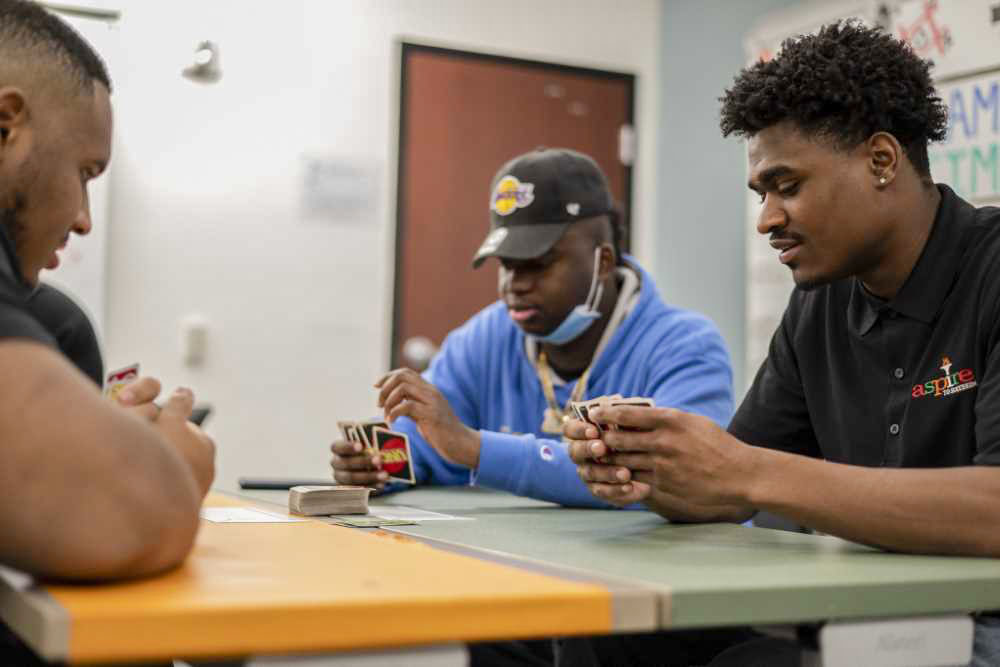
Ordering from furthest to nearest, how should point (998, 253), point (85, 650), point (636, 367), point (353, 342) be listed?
point (353, 342) < point (636, 367) < point (998, 253) < point (85, 650)

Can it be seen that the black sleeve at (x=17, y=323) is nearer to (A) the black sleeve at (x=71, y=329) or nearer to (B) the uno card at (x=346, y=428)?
(A) the black sleeve at (x=71, y=329)

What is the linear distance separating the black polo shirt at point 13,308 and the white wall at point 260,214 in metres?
3.08

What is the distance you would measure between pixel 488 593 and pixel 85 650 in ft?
1.08

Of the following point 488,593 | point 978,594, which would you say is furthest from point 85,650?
point 978,594

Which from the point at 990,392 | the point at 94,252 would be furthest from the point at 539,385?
the point at 94,252

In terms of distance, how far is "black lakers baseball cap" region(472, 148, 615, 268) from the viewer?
2475mm

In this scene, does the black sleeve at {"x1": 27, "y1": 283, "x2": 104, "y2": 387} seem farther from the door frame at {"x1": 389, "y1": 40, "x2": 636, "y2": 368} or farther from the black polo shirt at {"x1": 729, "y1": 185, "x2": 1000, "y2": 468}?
the door frame at {"x1": 389, "y1": 40, "x2": 636, "y2": 368}

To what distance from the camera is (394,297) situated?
179 inches

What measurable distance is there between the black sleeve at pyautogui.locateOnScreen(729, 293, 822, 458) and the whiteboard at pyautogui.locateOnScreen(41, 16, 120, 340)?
9.07 ft

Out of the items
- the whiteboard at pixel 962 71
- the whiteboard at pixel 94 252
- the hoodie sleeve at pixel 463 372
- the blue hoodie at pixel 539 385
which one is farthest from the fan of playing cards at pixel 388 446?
the whiteboard at pixel 94 252

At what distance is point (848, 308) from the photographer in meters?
1.83

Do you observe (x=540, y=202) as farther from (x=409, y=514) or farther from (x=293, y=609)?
(x=293, y=609)

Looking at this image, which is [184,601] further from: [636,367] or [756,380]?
[636,367]

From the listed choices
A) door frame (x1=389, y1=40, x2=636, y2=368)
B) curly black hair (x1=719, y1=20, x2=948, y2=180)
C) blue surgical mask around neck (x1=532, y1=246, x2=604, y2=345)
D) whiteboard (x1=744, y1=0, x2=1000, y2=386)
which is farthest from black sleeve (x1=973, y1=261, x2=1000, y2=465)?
door frame (x1=389, y1=40, x2=636, y2=368)
